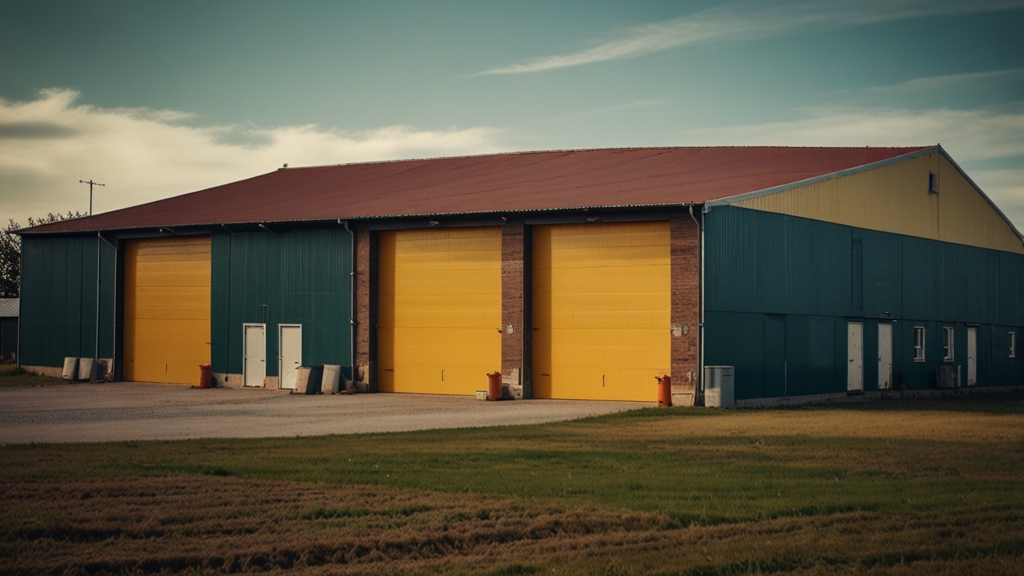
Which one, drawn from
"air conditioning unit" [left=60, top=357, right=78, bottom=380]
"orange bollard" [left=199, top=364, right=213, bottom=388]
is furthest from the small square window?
"air conditioning unit" [left=60, top=357, right=78, bottom=380]

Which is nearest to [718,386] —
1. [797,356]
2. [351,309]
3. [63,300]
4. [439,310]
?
[797,356]

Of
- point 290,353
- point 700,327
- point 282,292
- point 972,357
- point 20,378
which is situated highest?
point 282,292

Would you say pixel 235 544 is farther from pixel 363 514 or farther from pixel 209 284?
pixel 209 284

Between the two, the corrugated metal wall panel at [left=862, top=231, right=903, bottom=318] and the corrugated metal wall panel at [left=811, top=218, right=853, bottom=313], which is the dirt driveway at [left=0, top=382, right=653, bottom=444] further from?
the corrugated metal wall panel at [left=862, top=231, right=903, bottom=318]

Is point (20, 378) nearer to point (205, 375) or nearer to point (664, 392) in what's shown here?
point (205, 375)

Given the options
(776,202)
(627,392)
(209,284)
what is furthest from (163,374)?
(776,202)

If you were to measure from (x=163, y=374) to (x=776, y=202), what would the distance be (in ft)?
76.3

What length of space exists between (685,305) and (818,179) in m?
7.19

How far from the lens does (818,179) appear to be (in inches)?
1328

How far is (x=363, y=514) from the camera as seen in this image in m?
11.5

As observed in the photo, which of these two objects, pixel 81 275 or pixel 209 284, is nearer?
pixel 209 284

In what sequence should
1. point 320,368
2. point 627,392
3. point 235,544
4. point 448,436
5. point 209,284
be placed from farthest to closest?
1. point 209,284
2. point 320,368
3. point 627,392
4. point 448,436
5. point 235,544

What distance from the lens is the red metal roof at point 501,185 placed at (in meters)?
33.3

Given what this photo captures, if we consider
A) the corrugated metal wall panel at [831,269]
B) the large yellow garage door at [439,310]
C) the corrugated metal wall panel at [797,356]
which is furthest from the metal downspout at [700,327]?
the large yellow garage door at [439,310]
